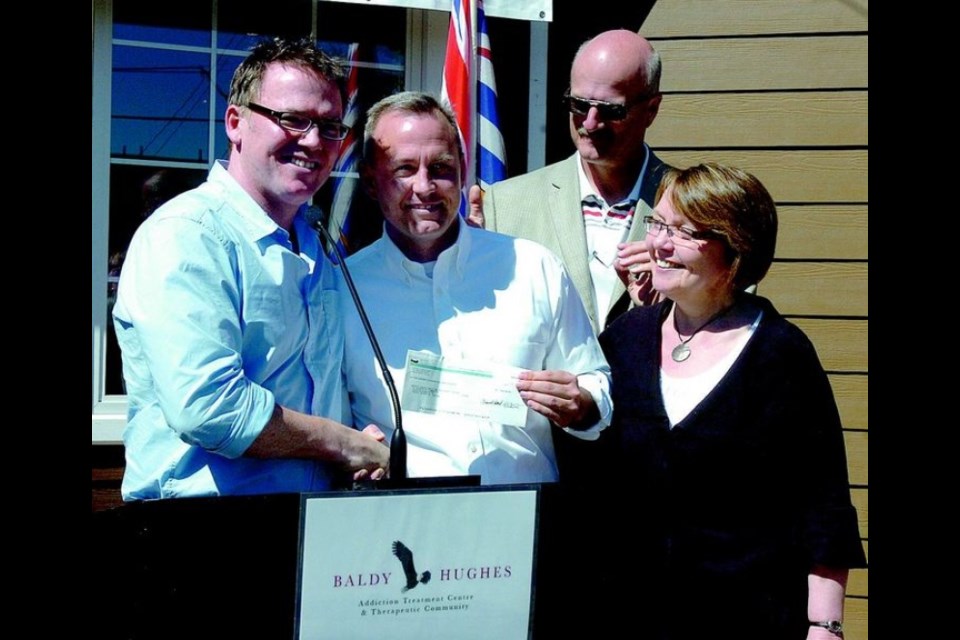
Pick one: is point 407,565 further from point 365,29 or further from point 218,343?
point 365,29

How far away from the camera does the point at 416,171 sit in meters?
2.17

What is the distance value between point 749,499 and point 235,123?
4.11 ft

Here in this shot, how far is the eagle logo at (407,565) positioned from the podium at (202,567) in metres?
0.01

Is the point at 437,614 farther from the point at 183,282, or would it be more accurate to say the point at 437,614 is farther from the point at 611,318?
the point at 611,318

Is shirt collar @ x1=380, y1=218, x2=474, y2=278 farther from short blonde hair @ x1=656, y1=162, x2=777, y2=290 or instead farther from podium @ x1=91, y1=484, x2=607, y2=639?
podium @ x1=91, y1=484, x2=607, y2=639

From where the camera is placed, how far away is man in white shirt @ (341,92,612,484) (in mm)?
2146

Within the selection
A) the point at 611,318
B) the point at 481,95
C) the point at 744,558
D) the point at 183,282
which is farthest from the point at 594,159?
the point at 183,282

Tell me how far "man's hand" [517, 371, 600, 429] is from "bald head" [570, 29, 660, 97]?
3.68 ft

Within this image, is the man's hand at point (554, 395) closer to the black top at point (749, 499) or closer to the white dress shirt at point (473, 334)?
the white dress shirt at point (473, 334)

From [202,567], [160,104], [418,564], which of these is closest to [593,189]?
[418,564]

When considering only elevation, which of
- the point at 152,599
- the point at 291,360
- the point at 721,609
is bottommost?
the point at 721,609

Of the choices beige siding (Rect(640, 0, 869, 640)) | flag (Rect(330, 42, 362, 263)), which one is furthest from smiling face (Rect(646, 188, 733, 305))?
flag (Rect(330, 42, 362, 263))
